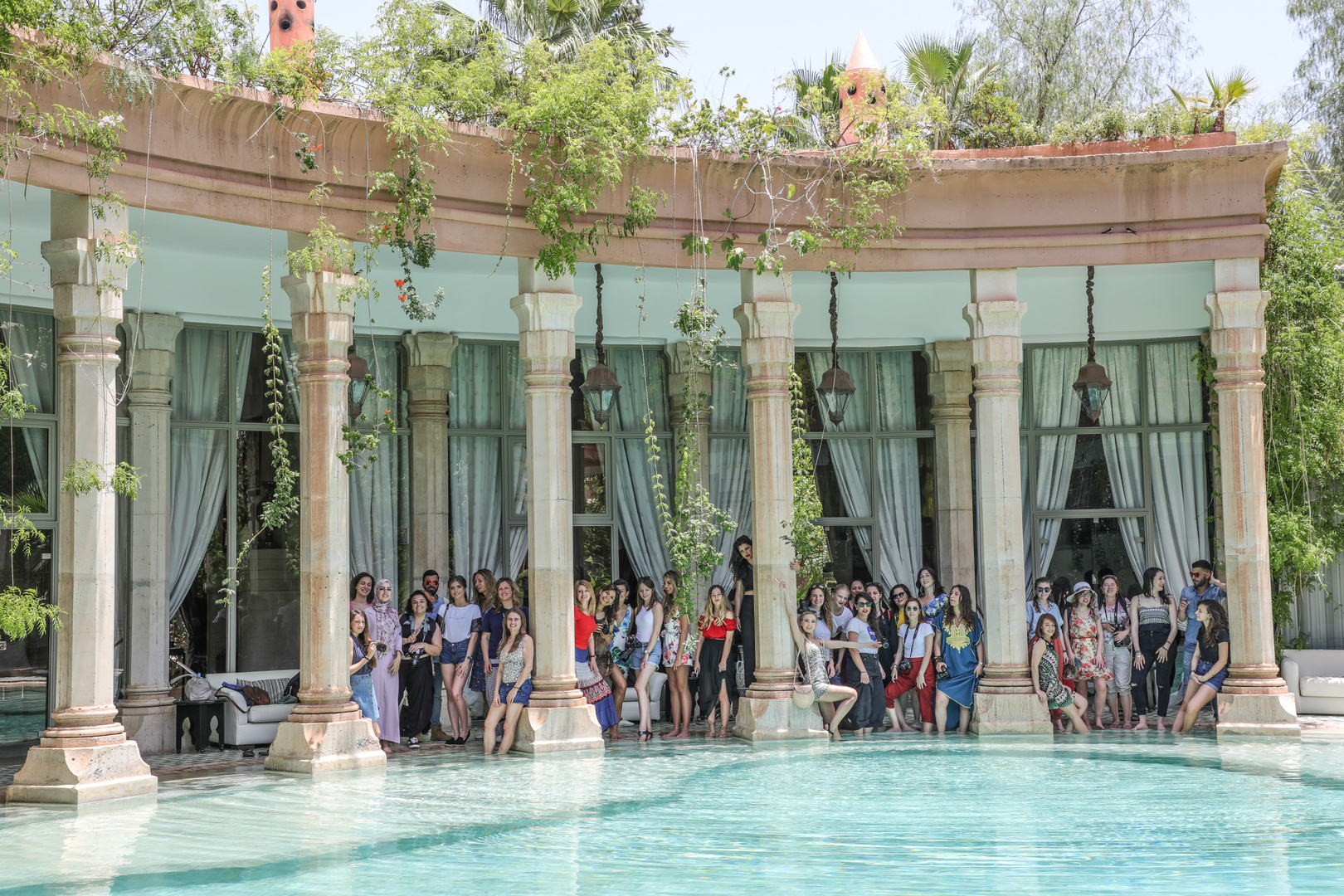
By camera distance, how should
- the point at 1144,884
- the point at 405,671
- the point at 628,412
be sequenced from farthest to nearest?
the point at 628,412 → the point at 405,671 → the point at 1144,884

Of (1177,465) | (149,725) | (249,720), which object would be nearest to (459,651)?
(249,720)

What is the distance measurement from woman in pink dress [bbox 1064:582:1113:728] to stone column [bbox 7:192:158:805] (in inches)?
281

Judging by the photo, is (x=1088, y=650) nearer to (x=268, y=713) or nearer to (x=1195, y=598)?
(x=1195, y=598)

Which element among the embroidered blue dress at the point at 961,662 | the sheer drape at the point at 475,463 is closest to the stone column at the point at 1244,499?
the embroidered blue dress at the point at 961,662

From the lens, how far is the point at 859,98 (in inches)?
438

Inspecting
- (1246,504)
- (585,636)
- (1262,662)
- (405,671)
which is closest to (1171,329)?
(1246,504)

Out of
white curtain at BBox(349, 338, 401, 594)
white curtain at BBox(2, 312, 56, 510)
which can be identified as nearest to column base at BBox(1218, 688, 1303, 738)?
white curtain at BBox(349, 338, 401, 594)

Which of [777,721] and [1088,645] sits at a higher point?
[1088,645]

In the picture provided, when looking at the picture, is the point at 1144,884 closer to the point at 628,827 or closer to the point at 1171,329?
the point at 628,827

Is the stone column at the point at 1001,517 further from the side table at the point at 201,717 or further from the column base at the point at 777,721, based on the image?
the side table at the point at 201,717

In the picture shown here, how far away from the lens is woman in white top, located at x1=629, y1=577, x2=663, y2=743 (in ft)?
36.2

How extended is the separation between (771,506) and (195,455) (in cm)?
546

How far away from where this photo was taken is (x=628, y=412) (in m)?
14.8

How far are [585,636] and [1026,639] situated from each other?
349cm
